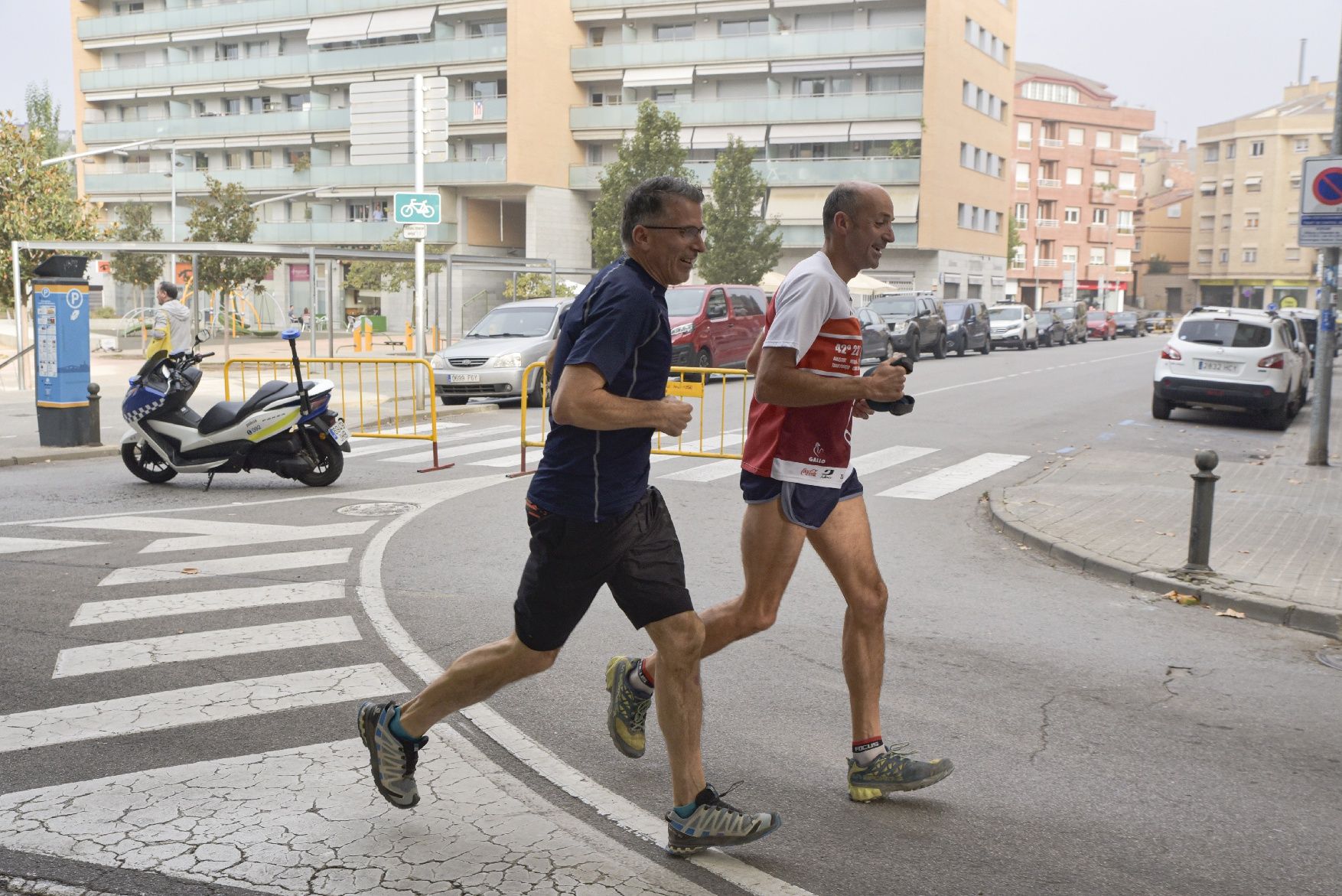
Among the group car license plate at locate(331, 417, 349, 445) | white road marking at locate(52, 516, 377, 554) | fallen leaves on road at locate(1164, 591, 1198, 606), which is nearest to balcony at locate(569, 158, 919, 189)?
car license plate at locate(331, 417, 349, 445)

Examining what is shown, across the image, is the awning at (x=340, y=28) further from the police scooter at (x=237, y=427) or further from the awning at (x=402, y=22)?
the police scooter at (x=237, y=427)

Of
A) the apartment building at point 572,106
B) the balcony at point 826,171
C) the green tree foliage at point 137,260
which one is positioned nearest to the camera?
the green tree foliage at point 137,260

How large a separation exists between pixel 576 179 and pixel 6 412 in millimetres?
44870

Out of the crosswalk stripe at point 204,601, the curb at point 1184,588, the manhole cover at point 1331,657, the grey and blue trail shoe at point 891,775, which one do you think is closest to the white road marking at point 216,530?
the crosswalk stripe at point 204,601

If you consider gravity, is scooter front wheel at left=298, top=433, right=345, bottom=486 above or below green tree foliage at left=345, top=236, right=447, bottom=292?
below

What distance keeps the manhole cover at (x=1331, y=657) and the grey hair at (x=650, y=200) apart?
14.6ft

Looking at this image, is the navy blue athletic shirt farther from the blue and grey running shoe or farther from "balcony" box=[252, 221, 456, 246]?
"balcony" box=[252, 221, 456, 246]

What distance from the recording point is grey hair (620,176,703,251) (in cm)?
371

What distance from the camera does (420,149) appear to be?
21.6 metres

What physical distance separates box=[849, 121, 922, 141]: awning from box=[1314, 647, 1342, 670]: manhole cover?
5222 cm

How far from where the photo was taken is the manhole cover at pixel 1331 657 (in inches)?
251

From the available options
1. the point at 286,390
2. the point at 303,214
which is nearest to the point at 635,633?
the point at 286,390

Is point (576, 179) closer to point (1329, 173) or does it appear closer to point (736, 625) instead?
point (1329, 173)

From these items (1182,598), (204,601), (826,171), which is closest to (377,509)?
(204,601)
